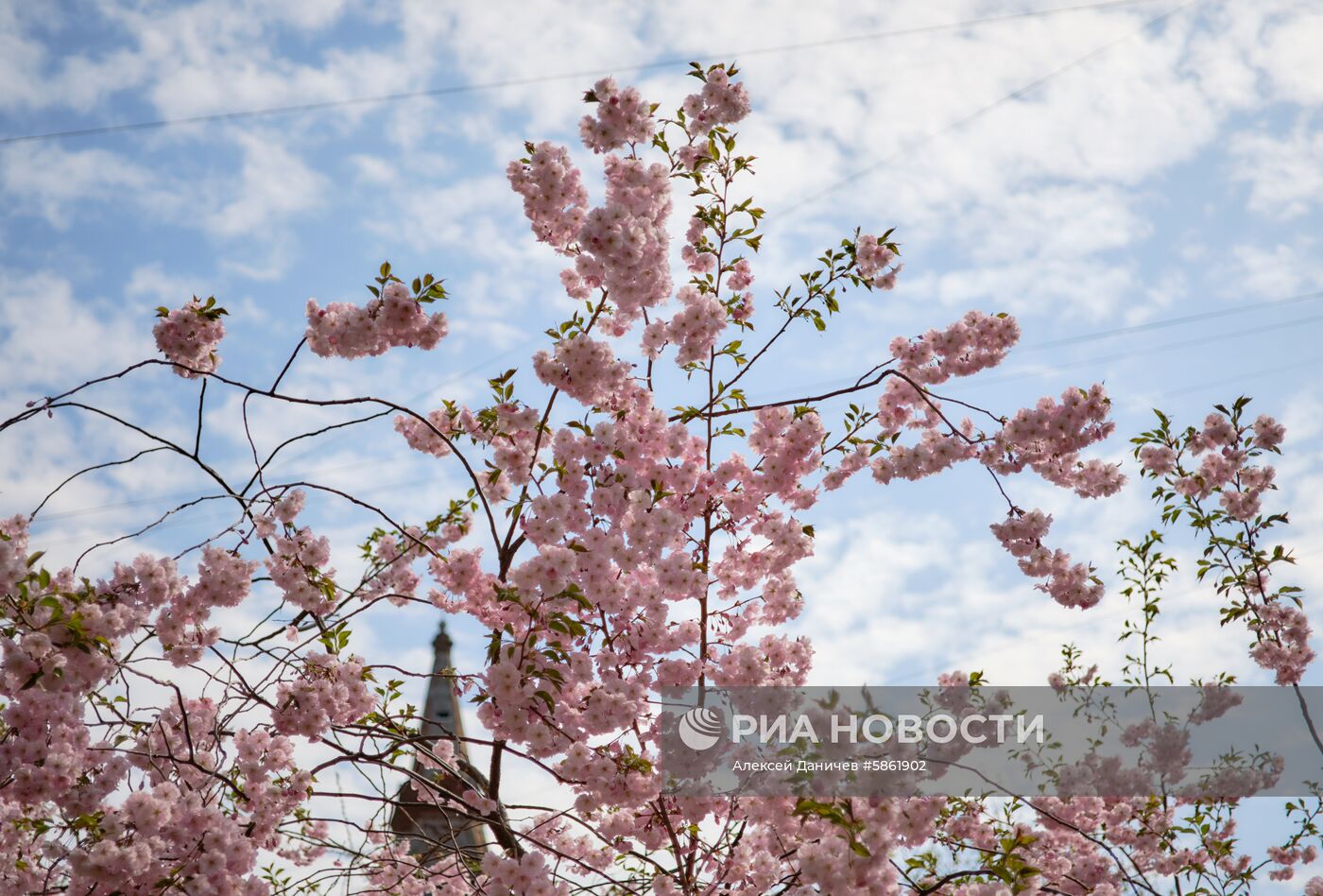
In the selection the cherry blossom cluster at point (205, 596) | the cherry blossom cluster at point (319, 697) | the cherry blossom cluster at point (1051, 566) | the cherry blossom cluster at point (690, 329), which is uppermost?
the cherry blossom cluster at point (690, 329)

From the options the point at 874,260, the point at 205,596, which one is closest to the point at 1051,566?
the point at 874,260

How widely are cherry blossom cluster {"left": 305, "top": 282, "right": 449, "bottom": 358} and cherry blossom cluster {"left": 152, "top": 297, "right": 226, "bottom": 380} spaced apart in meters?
0.39

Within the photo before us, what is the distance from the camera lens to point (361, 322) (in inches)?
184

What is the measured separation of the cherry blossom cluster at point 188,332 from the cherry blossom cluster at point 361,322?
395mm

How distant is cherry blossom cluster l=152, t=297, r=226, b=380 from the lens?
4.53 m

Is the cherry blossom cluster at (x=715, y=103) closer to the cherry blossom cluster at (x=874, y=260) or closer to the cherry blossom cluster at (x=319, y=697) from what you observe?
the cherry blossom cluster at (x=874, y=260)

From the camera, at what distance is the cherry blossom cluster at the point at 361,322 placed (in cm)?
468

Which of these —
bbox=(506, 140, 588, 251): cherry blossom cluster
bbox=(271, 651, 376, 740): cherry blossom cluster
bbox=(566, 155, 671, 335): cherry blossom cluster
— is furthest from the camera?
bbox=(506, 140, 588, 251): cherry blossom cluster

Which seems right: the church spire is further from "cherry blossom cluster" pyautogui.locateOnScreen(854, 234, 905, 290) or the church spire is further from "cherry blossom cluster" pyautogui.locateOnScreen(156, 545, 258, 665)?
"cherry blossom cluster" pyautogui.locateOnScreen(854, 234, 905, 290)

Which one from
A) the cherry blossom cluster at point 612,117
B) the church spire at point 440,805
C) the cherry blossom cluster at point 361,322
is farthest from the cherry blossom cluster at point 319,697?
the cherry blossom cluster at point 612,117

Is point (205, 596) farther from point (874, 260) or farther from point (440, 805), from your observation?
point (874, 260)

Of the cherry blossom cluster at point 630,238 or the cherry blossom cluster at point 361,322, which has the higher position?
the cherry blossom cluster at point 630,238

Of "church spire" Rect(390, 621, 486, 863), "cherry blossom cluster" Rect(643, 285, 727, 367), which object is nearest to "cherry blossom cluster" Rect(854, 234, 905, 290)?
"cherry blossom cluster" Rect(643, 285, 727, 367)

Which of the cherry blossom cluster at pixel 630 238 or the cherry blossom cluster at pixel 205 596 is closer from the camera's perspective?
the cherry blossom cluster at pixel 205 596
